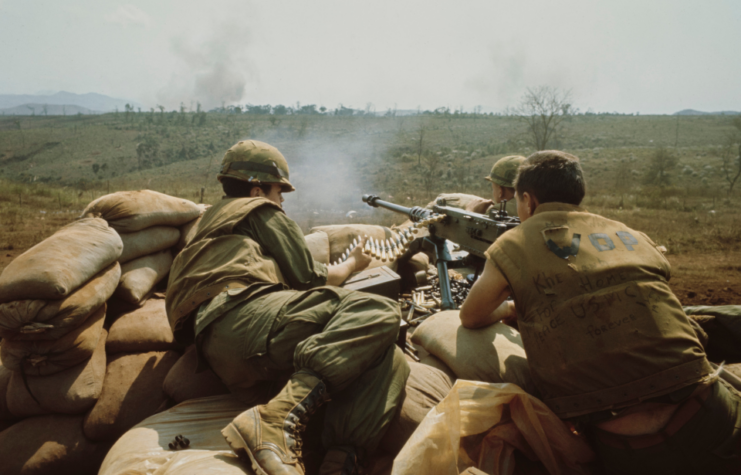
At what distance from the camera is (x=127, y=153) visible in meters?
39.7

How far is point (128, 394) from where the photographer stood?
2.74m

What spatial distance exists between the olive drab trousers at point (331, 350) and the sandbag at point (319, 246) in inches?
96.9

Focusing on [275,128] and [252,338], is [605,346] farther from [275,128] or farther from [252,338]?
[275,128]

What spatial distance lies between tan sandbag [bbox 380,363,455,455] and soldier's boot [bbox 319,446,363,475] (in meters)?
0.29

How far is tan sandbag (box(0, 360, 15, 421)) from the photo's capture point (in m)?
2.68

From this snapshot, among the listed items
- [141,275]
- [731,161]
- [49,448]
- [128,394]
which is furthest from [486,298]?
[731,161]

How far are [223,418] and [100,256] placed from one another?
1588mm

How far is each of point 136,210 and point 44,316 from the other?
1.42 metres

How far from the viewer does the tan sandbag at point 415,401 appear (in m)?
2.17

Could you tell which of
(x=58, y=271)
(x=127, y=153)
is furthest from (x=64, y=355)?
(x=127, y=153)

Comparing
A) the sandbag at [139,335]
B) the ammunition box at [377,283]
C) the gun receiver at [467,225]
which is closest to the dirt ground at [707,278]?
the gun receiver at [467,225]

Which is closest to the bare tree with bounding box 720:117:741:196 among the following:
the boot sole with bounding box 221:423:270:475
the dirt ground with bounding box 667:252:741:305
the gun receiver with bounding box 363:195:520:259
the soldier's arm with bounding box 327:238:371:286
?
the dirt ground with bounding box 667:252:741:305

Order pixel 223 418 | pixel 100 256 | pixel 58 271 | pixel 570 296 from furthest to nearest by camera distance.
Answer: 1. pixel 100 256
2. pixel 58 271
3. pixel 223 418
4. pixel 570 296

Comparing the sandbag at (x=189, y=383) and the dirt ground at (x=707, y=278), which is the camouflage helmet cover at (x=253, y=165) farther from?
the dirt ground at (x=707, y=278)
